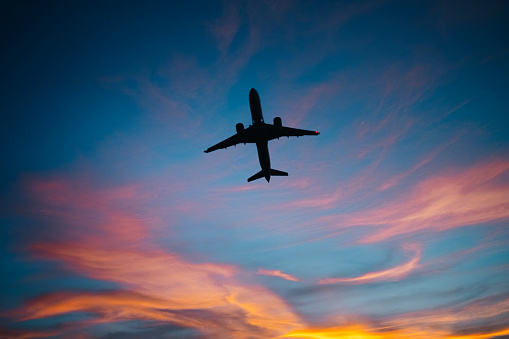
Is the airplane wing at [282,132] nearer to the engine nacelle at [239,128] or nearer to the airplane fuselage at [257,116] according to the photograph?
the airplane fuselage at [257,116]

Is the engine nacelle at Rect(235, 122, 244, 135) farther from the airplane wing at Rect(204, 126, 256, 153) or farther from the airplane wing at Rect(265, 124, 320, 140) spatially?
the airplane wing at Rect(265, 124, 320, 140)

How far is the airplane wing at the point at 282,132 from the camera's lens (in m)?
67.9

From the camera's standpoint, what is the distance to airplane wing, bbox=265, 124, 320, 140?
6788 centimetres

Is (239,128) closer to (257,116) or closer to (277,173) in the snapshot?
(257,116)

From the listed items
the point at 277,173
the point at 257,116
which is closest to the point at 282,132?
the point at 257,116

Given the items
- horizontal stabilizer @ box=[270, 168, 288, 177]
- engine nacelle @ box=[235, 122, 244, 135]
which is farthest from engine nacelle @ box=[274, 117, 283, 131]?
horizontal stabilizer @ box=[270, 168, 288, 177]

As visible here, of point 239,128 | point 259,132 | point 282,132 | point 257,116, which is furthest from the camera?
point 282,132

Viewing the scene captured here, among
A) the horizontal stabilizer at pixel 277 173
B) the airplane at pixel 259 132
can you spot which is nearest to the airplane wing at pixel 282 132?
the airplane at pixel 259 132

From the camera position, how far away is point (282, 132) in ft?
227

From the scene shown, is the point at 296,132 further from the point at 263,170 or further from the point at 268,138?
the point at 263,170

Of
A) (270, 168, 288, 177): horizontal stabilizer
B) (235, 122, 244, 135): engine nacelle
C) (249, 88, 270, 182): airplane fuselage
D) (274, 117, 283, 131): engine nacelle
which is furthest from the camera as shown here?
(270, 168, 288, 177): horizontal stabilizer

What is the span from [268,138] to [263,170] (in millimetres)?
9308

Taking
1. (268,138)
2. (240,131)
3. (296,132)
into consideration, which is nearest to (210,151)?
(240,131)

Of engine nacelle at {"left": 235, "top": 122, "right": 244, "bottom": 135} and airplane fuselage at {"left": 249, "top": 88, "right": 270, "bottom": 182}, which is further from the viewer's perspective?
engine nacelle at {"left": 235, "top": 122, "right": 244, "bottom": 135}
